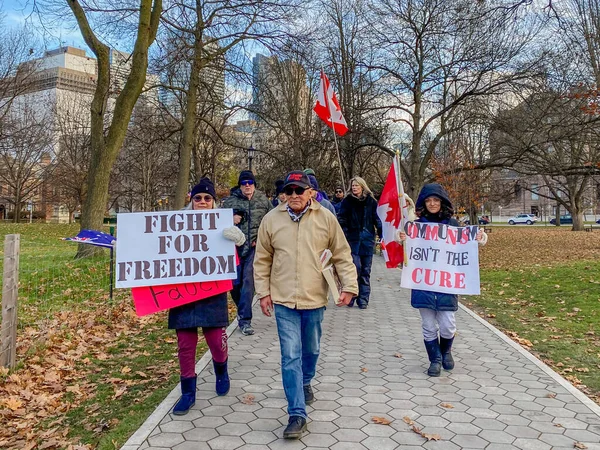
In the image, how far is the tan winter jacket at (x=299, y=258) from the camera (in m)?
4.02

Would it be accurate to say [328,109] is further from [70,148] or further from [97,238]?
[70,148]

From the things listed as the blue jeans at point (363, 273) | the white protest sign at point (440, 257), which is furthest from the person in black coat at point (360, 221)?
the white protest sign at point (440, 257)

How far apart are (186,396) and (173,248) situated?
4.39 feet

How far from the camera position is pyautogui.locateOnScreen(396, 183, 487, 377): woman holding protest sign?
5.28 m

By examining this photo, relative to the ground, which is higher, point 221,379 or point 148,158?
point 148,158

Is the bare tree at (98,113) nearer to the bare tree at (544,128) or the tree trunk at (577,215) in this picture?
the bare tree at (544,128)

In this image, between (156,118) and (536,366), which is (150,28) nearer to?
(156,118)

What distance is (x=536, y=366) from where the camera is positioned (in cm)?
575

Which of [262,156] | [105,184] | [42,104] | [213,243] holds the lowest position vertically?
[213,243]

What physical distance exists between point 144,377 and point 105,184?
397 inches

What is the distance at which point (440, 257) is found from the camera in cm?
550

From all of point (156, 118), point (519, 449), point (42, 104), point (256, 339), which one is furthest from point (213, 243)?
point (42, 104)

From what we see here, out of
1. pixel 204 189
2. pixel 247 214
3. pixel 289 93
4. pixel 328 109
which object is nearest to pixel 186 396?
pixel 204 189

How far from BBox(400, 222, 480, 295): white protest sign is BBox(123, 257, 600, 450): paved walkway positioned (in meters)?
1.01
